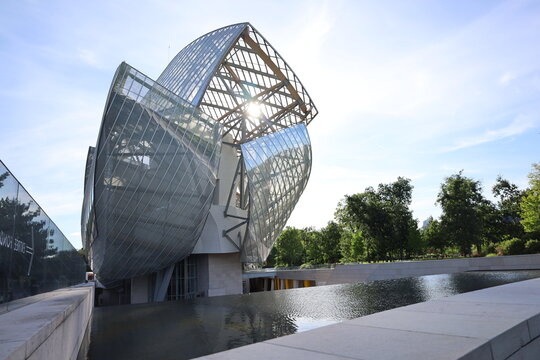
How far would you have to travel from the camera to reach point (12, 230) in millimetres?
4145

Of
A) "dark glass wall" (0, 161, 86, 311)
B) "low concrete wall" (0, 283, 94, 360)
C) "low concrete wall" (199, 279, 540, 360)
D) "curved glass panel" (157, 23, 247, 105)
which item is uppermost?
"curved glass panel" (157, 23, 247, 105)

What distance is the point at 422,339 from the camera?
3637 millimetres

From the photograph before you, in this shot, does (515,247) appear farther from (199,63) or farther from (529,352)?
(529,352)

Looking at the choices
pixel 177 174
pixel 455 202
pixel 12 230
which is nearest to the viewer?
pixel 12 230

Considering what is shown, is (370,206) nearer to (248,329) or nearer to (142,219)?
(142,219)

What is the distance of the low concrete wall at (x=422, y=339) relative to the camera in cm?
318

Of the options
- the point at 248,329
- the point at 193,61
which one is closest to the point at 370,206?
the point at 193,61

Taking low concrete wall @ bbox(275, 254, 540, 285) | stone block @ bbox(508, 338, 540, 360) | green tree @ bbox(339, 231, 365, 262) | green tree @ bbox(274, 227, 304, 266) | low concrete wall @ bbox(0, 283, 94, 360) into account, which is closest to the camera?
low concrete wall @ bbox(0, 283, 94, 360)

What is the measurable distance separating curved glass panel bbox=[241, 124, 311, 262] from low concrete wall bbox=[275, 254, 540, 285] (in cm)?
772

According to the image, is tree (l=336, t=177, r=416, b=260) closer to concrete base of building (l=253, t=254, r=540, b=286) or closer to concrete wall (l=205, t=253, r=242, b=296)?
Result: concrete base of building (l=253, t=254, r=540, b=286)

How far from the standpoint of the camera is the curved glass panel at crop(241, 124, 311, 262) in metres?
31.0

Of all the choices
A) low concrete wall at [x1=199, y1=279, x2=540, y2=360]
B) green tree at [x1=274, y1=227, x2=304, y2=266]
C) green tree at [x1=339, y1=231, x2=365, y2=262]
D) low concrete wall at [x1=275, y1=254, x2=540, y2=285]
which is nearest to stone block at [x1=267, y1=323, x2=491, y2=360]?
low concrete wall at [x1=199, y1=279, x2=540, y2=360]

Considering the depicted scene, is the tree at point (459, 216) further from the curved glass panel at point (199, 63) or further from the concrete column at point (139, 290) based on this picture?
the concrete column at point (139, 290)

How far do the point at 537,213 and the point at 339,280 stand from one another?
1945cm
